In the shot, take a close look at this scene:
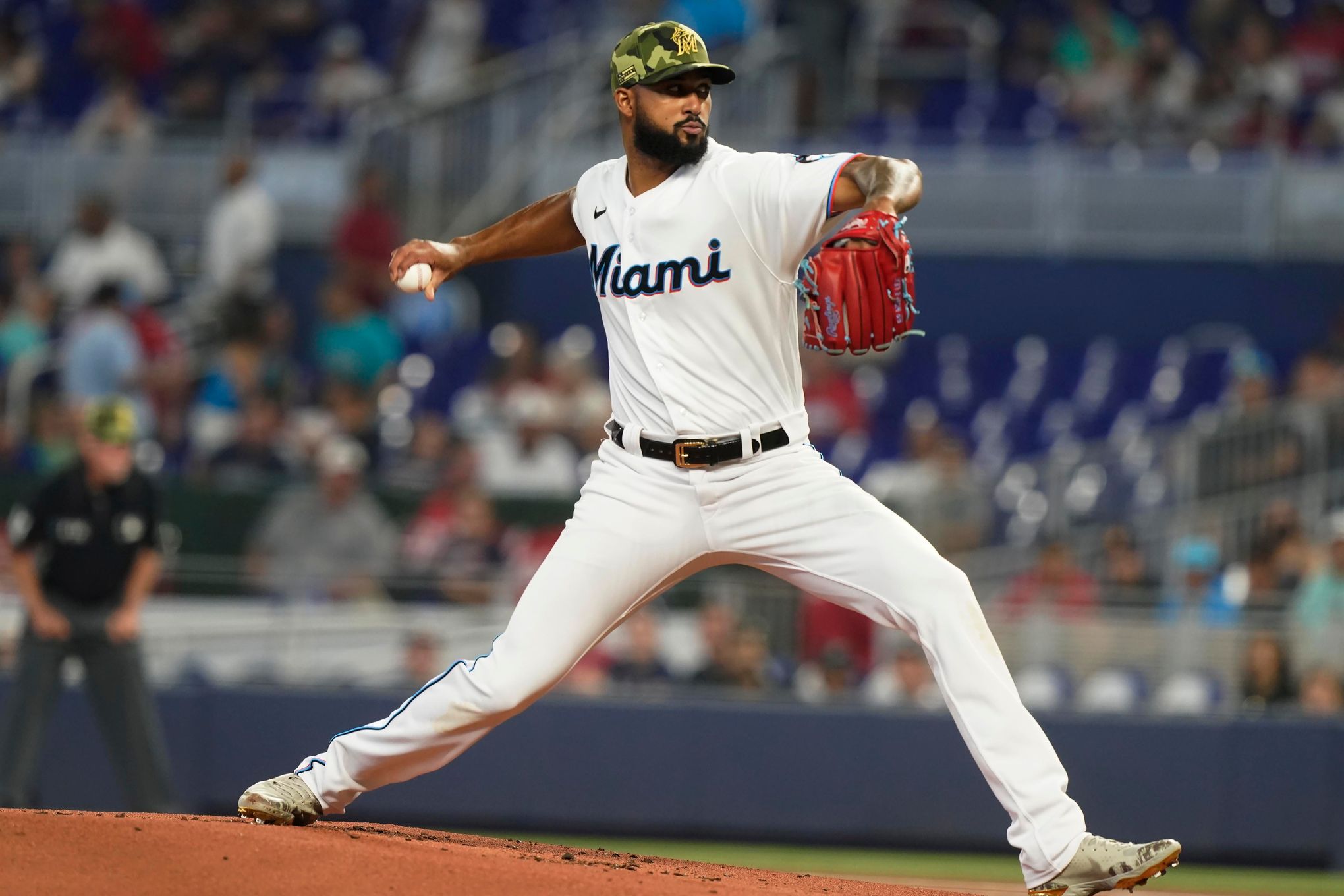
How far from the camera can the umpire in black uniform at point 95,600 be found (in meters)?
7.93

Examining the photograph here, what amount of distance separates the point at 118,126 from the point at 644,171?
1066cm

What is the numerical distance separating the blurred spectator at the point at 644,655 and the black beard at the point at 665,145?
483 centimetres

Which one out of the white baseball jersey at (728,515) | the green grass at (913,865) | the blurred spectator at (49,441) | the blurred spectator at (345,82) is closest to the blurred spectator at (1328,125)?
the green grass at (913,865)

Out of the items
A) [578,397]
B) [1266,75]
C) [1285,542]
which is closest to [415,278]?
[1285,542]

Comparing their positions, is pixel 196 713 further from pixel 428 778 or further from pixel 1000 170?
pixel 1000 170

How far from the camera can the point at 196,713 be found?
941cm

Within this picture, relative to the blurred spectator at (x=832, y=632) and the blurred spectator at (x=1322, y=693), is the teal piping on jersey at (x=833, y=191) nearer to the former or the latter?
the blurred spectator at (x=832, y=632)

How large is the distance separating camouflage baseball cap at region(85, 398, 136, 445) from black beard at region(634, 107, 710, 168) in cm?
416

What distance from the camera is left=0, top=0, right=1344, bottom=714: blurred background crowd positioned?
8.98m

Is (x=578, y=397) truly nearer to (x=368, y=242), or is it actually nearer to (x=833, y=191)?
(x=368, y=242)

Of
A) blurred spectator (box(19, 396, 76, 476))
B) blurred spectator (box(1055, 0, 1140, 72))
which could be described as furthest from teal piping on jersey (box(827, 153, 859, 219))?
blurred spectator (box(1055, 0, 1140, 72))

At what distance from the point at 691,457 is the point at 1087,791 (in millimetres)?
4976

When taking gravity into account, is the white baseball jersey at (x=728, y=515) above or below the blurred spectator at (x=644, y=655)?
above

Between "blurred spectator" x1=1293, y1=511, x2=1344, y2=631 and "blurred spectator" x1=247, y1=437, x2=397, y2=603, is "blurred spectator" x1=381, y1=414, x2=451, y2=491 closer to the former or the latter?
"blurred spectator" x1=247, y1=437, x2=397, y2=603
